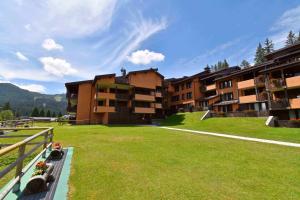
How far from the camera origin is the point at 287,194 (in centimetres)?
553

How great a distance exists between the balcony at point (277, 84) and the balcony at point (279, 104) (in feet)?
6.37

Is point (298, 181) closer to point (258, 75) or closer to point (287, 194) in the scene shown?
point (287, 194)

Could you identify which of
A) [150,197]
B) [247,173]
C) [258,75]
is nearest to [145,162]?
[150,197]

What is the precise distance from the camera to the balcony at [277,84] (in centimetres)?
2692

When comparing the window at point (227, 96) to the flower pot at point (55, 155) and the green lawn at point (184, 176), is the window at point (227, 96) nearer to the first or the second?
the green lawn at point (184, 176)

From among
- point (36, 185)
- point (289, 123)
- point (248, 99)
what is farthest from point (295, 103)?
point (36, 185)

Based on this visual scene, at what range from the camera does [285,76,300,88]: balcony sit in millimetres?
25087

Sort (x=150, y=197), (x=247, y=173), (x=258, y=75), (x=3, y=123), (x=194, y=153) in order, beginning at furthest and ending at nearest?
(x=258, y=75) < (x=3, y=123) < (x=194, y=153) < (x=247, y=173) < (x=150, y=197)

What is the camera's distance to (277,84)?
2741cm

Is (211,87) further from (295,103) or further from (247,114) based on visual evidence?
(295,103)

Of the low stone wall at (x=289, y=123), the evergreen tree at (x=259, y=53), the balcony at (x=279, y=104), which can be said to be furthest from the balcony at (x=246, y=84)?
the evergreen tree at (x=259, y=53)

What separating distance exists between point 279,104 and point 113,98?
1208 inches

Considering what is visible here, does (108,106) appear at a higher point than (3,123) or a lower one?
higher

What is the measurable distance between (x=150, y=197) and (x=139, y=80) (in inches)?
1518
